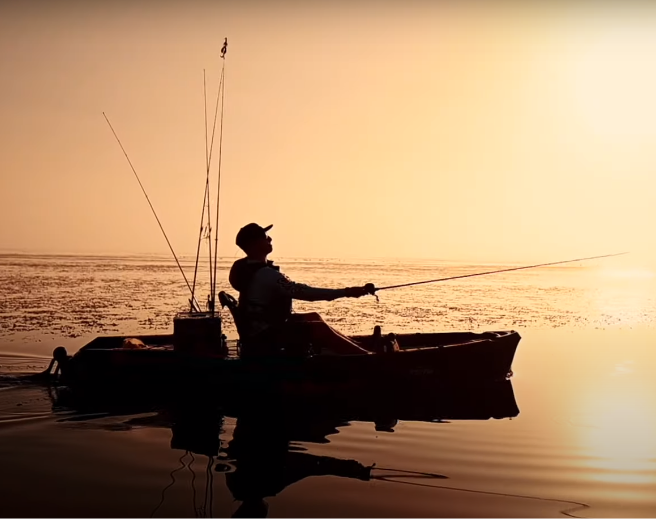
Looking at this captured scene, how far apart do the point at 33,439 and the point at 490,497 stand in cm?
455

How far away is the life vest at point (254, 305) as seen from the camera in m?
9.22

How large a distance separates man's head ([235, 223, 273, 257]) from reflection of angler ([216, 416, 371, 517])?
2.20 meters

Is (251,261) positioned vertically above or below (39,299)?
above

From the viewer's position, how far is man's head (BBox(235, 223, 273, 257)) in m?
9.07

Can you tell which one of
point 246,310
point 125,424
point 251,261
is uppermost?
point 251,261

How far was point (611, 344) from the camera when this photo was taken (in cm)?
1560

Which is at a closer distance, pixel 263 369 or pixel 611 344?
pixel 263 369

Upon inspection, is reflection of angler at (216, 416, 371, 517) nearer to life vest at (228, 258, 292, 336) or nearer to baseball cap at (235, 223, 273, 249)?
life vest at (228, 258, 292, 336)

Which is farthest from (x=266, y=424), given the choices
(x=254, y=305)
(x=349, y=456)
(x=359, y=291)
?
(x=359, y=291)

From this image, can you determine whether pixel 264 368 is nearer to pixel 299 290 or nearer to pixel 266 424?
pixel 266 424

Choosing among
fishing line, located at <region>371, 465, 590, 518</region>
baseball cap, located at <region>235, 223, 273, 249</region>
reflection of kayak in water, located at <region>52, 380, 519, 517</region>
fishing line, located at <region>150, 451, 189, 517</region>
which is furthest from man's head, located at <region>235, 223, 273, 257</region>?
fishing line, located at <region>371, 465, 590, 518</region>

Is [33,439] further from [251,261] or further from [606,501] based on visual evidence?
[606,501]

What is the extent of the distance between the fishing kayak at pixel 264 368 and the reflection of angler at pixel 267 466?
4.33ft

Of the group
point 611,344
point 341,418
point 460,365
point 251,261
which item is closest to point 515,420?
point 460,365
